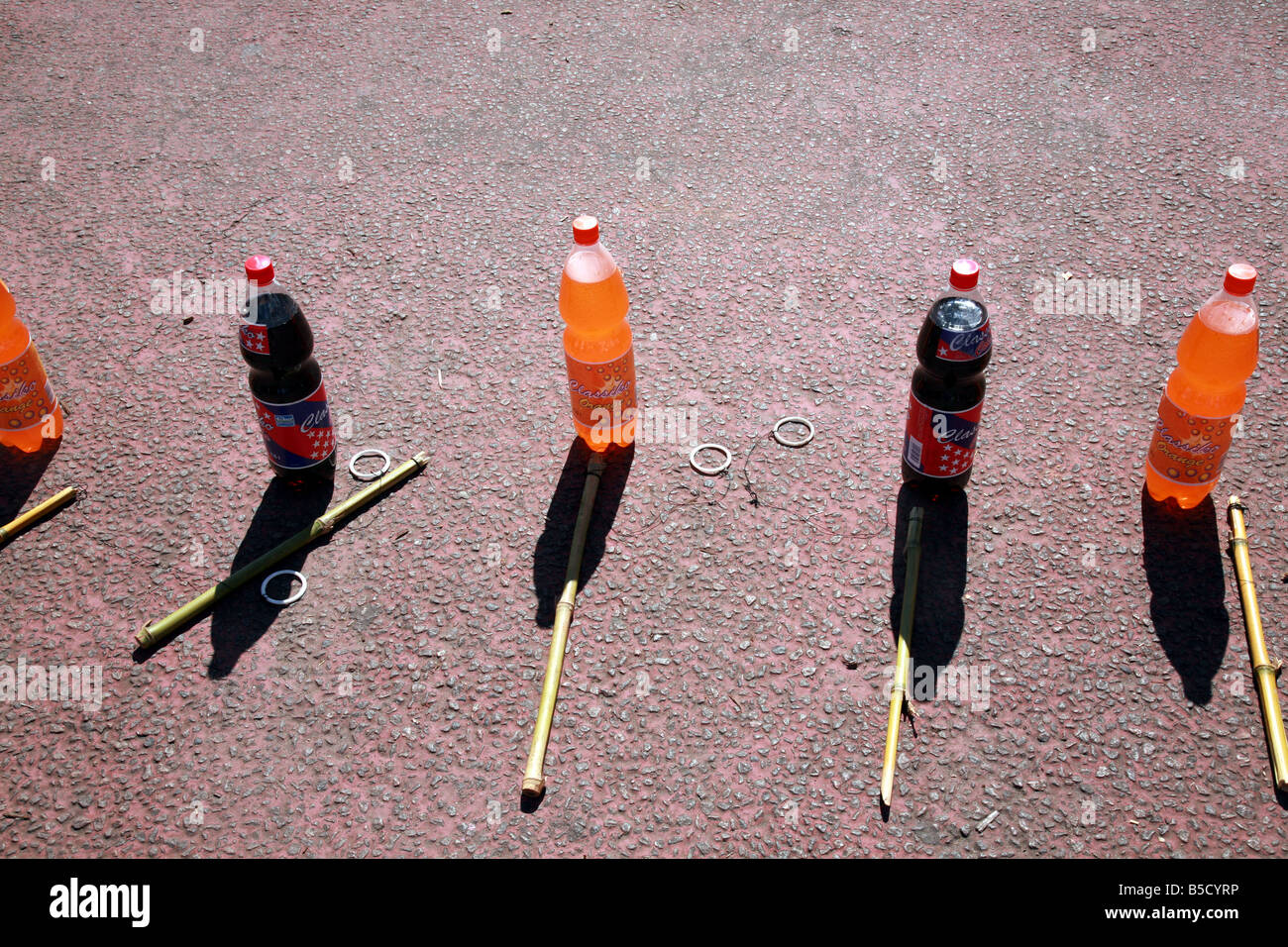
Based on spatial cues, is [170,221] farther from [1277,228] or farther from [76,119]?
[1277,228]

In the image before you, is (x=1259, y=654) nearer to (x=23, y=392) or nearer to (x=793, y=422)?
(x=793, y=422)

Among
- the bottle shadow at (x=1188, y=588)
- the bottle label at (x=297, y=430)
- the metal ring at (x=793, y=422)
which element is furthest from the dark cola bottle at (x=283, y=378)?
the bottle shadow at (x=1188, y=588)

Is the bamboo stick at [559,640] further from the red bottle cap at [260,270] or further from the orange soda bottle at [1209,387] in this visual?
the orange soda bottle at [1209,387]

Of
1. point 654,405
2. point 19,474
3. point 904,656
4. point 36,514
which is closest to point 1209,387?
point 904,656

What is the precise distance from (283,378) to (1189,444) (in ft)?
14.0

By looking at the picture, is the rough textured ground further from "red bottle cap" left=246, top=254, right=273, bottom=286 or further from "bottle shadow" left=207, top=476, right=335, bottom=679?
"red bottle cap" left=246, top=254, right=273, bottom=286

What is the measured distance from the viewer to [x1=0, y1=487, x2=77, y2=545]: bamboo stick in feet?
16.1

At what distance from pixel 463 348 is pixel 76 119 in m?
4.44

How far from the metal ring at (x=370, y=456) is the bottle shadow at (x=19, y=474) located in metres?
1.65

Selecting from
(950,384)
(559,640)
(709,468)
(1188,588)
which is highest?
(950,384)

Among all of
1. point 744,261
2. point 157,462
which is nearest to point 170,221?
point 157,462

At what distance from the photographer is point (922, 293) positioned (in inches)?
240

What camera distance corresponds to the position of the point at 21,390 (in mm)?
5129

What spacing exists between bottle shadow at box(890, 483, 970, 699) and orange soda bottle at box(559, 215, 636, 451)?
154cm
